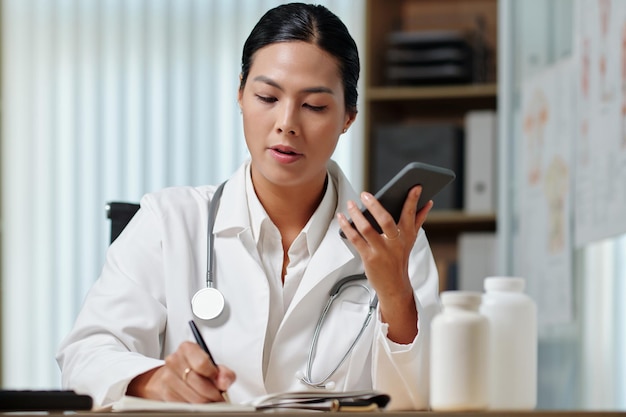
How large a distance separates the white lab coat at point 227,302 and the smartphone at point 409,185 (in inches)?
11.3

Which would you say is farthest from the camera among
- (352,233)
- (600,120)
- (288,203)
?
(600,120)

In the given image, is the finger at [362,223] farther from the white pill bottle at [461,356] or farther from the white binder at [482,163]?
the white binder at [482,163]

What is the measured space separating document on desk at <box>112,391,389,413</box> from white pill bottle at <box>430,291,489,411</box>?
79 mm

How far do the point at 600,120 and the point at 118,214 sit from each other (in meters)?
1.58

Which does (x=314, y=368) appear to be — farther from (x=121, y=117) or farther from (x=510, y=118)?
(x=121, y=117)

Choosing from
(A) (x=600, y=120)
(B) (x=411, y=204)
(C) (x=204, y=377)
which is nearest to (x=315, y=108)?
(B) (x=411, y=204)

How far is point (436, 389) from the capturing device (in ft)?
4.05

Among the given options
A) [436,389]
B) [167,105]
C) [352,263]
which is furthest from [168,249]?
[167,105]

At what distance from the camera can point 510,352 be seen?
1300 millimetres

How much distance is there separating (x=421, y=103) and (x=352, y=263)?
2245 millimetres

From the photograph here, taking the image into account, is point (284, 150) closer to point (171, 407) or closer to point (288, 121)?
point (288, 121)

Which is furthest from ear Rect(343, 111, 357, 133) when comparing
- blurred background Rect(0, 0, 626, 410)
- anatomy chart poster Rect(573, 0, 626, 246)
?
blurred background Rect(0, 0, 626, 410)

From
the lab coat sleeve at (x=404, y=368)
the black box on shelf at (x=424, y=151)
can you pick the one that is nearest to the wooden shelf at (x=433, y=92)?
the black box on shelf at (x=424, y=151)

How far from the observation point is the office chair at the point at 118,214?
6.72 feet
